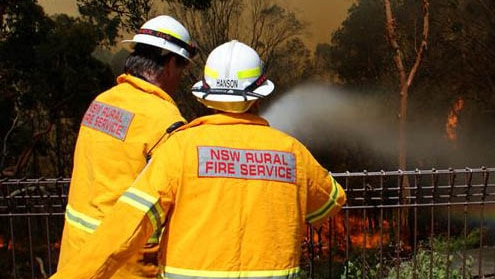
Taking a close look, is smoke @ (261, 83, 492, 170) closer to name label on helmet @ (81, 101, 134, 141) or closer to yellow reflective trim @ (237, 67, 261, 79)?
name label on helmet @ (81, 101, 134, 141)

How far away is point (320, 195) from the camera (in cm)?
228

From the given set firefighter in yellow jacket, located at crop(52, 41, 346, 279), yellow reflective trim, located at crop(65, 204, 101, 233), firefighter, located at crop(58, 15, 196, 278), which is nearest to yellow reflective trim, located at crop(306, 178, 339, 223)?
firefighter in yellow jacket, located at crop(52, 41, 346, 279)

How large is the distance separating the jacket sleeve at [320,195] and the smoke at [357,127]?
38.3 feet

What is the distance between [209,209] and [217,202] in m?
0.03

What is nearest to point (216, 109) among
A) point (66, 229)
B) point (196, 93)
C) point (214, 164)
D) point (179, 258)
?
point (196, 93)

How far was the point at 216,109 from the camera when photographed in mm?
2133

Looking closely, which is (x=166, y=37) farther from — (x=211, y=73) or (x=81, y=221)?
(x=81, y=221)

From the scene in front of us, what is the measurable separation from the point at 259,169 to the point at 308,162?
236 mm

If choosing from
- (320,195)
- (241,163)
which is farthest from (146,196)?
(320,195)

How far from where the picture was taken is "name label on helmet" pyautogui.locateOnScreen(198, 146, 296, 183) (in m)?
1.99

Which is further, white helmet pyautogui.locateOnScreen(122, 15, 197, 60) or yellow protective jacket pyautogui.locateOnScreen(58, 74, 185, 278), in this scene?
white helmet pyautogui.locateOnScreen(122, 15, 197, 60)

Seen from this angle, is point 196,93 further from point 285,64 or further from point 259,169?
point 285,64

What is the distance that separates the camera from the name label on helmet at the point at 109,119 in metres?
2.50

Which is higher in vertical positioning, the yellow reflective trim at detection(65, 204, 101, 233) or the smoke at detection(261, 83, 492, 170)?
the yellow reflective trim at detection(65, 204, 101, 233)
